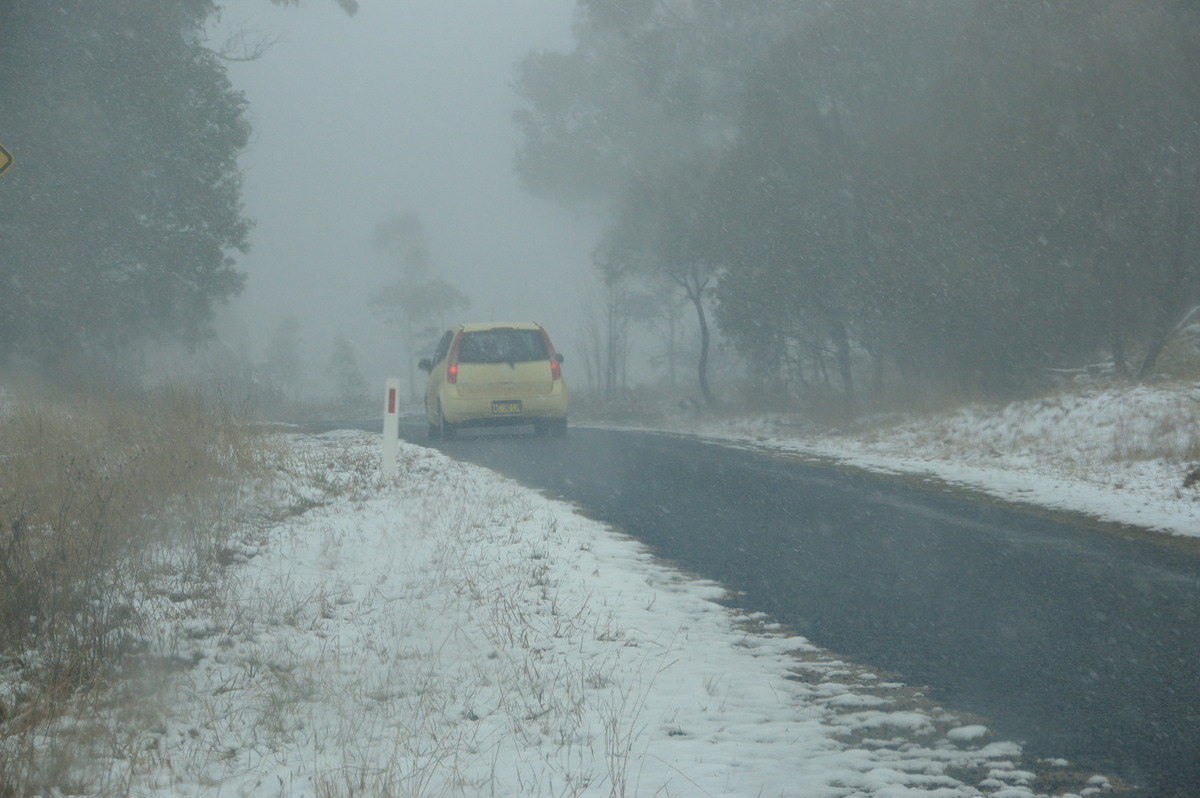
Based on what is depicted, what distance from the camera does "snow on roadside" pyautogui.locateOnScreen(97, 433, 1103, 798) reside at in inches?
131

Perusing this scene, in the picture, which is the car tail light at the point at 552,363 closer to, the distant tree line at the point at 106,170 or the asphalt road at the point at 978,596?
the asphalt road at the point at 978,596

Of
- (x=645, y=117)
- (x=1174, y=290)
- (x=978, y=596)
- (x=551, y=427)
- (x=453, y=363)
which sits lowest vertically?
(x=978, y=596)

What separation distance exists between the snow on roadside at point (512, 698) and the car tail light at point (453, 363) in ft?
30.4

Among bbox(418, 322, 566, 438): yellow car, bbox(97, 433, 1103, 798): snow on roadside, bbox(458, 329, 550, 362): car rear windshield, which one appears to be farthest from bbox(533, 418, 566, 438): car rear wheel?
bbox(97, 433, 1103, 798): snow on roadside

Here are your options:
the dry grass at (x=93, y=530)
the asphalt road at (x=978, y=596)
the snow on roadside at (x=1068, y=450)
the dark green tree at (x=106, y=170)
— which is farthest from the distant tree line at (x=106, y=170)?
the asphalt road at (x=978, y=596)

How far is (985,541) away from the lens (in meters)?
7.40

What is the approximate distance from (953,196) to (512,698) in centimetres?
1618

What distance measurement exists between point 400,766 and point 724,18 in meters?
34.0

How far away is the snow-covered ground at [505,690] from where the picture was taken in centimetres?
332

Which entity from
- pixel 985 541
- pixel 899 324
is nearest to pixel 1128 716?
pixel 985 541

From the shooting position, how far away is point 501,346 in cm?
1628

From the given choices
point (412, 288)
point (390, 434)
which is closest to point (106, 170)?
point (390, 434)

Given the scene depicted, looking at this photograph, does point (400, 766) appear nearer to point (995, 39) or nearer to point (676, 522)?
point (676, 522)

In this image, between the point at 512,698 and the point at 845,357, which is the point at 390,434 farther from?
the point at 845,357
